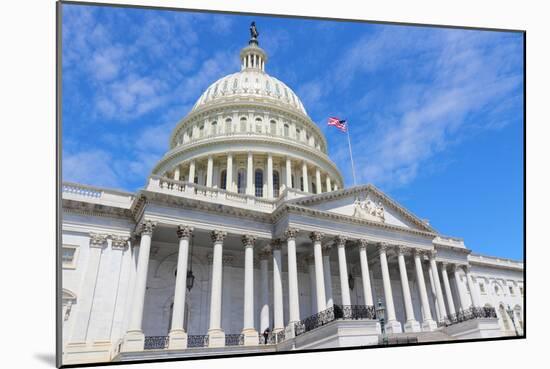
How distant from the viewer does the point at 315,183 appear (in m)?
36.0

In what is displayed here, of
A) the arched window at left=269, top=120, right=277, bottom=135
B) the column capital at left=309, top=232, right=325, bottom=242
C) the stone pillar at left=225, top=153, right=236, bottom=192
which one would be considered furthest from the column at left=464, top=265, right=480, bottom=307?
the arched window at left=269, top=120, right=277, bottom=135

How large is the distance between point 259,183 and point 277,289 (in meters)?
14.9

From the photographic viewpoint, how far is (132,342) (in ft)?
49.9

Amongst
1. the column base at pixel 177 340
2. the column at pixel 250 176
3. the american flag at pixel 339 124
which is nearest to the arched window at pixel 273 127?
the column at pixel 250 176

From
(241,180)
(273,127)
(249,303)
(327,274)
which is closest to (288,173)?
(241,180)

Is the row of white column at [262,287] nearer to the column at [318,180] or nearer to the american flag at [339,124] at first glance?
the american flag at [339,124]

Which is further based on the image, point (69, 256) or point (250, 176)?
point (250, 176)

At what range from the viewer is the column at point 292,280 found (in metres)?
18.3

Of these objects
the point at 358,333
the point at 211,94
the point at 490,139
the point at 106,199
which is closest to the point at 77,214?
the point at 106,199

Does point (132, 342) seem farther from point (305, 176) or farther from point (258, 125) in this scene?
point (258, 125)

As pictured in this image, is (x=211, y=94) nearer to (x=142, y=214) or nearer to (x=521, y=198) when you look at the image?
(x=142, y=214)

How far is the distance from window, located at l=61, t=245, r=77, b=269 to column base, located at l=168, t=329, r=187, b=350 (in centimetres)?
566

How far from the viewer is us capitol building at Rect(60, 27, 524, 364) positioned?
16.6 metres

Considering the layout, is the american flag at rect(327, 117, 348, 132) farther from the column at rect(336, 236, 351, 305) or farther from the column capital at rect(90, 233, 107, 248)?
the column capital at rect(90, 233, 107, 248)
